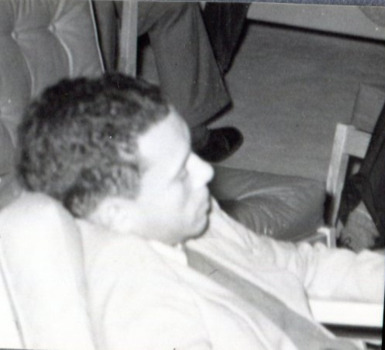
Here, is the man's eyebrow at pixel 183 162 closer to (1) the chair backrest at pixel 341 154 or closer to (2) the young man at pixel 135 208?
(2) the young man at pixel 135 208

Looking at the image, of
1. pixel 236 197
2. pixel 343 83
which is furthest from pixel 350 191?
pixel 343 83

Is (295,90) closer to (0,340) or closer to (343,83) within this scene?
(343,83)

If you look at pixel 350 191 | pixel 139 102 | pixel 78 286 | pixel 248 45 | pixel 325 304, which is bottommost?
pixel 248 45

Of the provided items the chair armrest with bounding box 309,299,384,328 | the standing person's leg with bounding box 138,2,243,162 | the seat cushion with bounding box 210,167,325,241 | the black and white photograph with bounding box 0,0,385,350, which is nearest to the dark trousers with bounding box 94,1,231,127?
the standing person's leg with bounding box 138,2,243,162

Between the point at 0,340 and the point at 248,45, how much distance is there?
6.98 feet

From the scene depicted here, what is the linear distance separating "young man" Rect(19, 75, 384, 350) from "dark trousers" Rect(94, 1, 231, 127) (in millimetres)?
865

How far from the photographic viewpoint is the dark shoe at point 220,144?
1782 mm

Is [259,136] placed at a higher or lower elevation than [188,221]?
lower

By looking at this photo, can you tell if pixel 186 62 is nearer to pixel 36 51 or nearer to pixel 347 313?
pixel 36 51

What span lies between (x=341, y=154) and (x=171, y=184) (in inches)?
27.1

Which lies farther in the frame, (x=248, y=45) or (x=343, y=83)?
(x=248, y=45)

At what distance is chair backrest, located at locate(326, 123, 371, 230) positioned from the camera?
1305 millimetres

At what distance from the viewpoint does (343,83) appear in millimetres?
2281

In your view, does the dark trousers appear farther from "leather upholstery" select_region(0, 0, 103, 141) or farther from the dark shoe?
"leather upholstery" select_region(0, 0, 103, 141)
